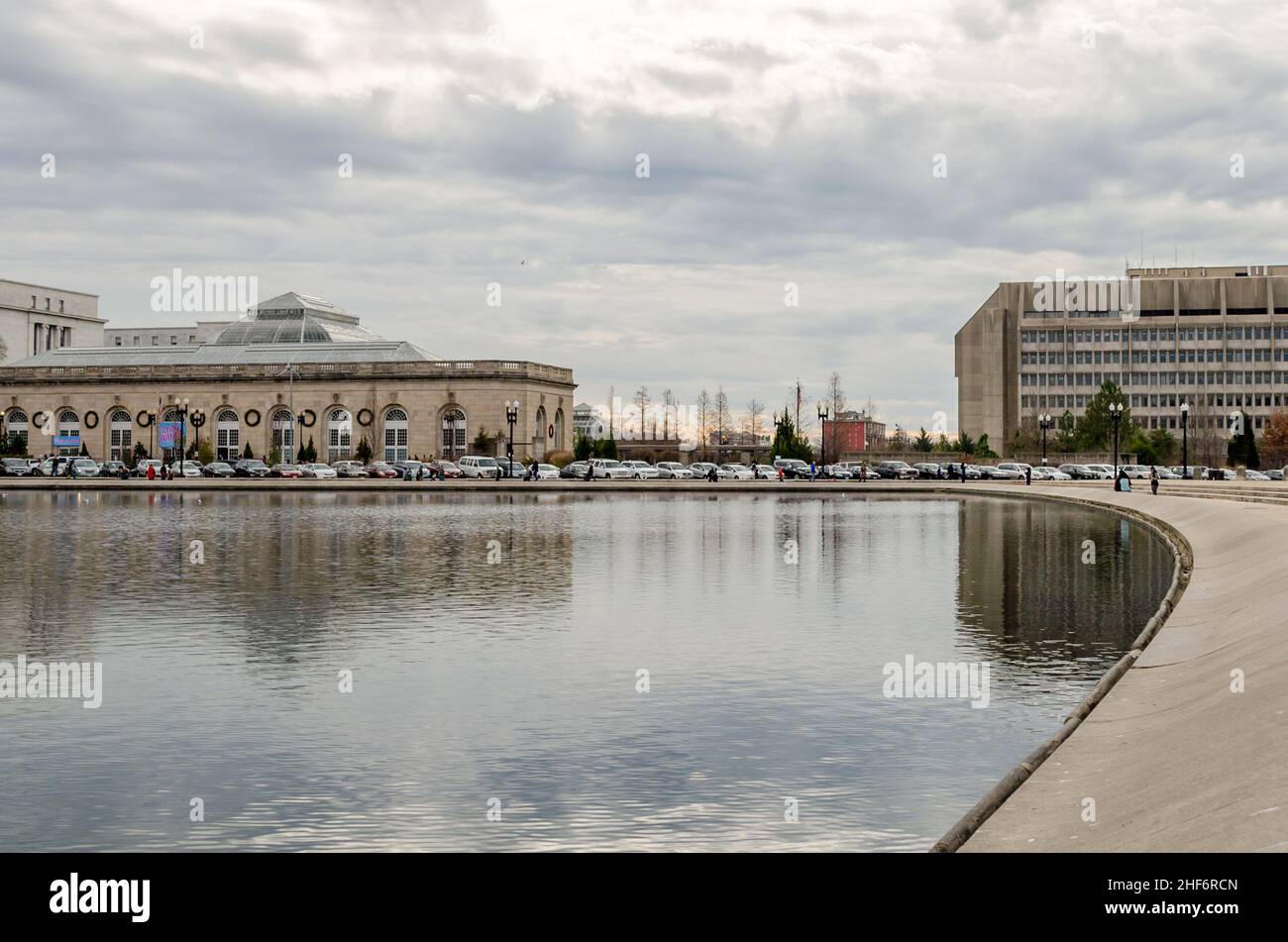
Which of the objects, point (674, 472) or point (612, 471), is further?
point (674, 472)

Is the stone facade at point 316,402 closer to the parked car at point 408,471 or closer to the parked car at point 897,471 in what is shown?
the parked car at point 408,471

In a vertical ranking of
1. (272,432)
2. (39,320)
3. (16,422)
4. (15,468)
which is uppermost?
(39,320)

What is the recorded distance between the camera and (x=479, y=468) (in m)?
100

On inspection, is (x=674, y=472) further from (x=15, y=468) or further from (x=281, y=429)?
(x=15, y=468)

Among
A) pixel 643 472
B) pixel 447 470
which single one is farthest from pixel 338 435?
pixel 643 472

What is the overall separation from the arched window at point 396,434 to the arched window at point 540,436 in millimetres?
12445

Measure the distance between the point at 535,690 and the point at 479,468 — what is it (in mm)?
86572

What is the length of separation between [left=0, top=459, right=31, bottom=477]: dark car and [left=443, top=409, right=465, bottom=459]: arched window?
3487 cm

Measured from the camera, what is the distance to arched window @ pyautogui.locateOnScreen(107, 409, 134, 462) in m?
130

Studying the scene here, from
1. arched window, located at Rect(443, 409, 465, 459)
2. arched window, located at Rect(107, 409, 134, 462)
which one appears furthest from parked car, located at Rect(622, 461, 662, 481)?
arched window, located at Rect(107, 409, 134, 462)

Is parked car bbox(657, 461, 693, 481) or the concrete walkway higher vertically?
parked car bbox(657, 461, 693, 481)

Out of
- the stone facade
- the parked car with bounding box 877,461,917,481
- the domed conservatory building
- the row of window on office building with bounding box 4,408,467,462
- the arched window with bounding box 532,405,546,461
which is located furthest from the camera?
the row of window on office building with bounding box 4,408,467,462

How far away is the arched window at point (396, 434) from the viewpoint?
12256cm

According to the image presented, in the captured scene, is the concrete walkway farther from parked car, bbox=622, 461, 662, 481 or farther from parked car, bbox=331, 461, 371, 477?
parked car, bbox=331, 461, 371, 477
